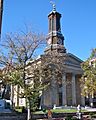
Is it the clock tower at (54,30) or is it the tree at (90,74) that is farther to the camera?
the clock tower at (54,30)

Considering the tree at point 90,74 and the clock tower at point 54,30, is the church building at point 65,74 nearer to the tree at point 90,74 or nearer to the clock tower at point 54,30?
the clock tower at point 54,30

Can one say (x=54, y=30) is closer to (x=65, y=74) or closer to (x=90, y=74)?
(x=65, y=74)

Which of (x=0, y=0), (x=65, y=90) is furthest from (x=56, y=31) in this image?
(x=0, y=0)

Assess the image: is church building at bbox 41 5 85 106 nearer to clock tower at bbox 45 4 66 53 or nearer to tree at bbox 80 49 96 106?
clock tower at bbox 45 4 66 53

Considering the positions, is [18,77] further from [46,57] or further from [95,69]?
[95,69]

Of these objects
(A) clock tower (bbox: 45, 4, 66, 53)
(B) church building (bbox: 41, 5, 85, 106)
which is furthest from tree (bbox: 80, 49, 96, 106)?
(A) clock tower (bbox: 45, 4, 66, 53)

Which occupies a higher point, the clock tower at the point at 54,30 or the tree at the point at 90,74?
the clock tower at the point at 54,30

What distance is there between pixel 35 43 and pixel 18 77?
17.9 ft

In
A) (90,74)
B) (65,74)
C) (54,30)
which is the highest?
(54,30)

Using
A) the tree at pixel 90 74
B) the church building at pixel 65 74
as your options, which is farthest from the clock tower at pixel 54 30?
the tree at pixel 90 74

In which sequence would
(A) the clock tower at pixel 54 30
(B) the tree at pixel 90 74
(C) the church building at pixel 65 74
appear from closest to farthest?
(B) the tree at pixel 90 74 < (C) the church building at pixel 65 74 < (A) the clock tower at pixel 54 30

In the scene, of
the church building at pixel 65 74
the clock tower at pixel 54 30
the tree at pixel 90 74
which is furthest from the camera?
the clock tower at pixel 54 30

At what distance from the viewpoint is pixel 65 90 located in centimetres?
7275

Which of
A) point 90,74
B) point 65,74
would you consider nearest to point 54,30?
point 65,74
